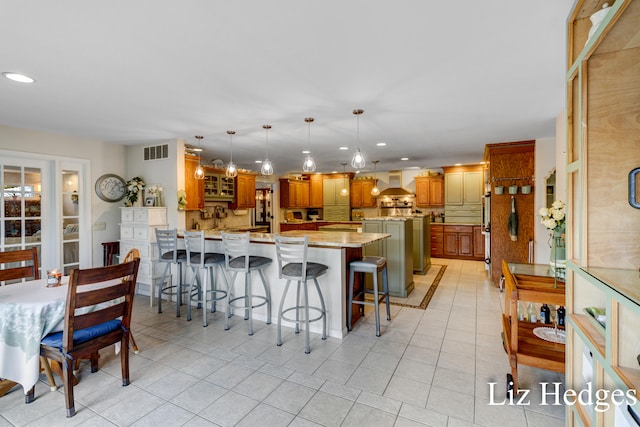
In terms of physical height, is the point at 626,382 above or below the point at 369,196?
below

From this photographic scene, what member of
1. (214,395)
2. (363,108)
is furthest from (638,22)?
(214,395)

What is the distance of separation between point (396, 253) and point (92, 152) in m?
4.83

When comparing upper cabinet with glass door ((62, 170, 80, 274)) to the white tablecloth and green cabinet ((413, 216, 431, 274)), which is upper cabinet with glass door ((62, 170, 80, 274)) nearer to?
the white tablecloth

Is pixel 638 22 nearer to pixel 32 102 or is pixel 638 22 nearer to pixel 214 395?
pixel 214 395

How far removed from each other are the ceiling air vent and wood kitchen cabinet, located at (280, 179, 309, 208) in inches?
169

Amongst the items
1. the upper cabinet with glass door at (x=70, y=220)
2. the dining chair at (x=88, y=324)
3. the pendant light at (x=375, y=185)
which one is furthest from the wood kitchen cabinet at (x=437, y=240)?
the upper cabinet with glass door at (x=70, y=220)

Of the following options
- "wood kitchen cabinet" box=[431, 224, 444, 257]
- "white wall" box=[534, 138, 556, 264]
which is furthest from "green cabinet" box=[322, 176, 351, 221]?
"white wall" box=[534, 138, 556, 264]

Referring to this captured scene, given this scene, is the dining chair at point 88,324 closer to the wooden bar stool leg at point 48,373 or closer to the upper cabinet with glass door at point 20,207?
the wooden bar stool leg at point 48,373

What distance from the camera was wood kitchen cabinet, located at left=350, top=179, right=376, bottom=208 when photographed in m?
8.80

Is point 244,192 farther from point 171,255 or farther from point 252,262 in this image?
point 252,262

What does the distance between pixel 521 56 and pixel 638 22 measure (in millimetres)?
1040

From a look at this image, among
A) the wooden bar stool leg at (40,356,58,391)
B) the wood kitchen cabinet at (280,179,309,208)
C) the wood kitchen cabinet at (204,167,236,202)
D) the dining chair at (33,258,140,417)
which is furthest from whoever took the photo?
the wood kitchen cabinet at (280,179,309,208)

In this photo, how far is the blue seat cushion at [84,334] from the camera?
2.04 meters

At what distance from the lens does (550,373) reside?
2.53 meters
